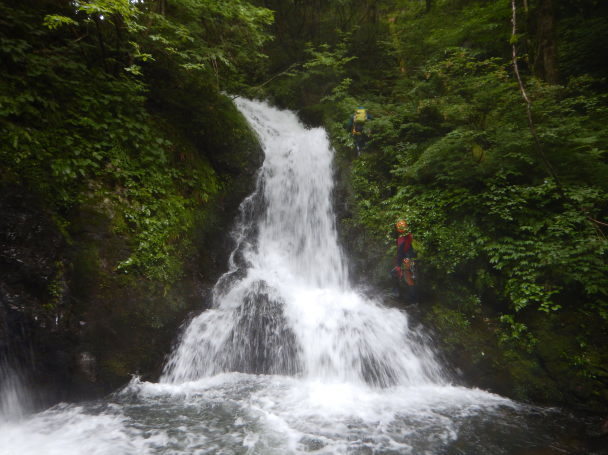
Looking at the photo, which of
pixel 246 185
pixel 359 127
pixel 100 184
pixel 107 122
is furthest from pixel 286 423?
pixel 359 127

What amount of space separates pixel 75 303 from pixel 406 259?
543 centimetres

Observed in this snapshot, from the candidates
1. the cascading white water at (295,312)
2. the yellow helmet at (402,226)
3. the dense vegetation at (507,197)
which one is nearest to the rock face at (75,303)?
the cascading white water at (295,312)

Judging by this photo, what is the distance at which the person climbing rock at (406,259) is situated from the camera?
577cm

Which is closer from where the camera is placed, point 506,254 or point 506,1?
point 506,254

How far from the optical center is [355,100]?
33.8 feet

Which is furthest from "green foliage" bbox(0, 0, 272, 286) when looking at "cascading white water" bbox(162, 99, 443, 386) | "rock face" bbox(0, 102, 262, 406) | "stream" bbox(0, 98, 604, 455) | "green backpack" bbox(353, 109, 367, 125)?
"green backpack" bbox(353, 109, 367, 125)

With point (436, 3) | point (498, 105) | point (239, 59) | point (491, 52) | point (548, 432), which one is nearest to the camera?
point (548, 432)

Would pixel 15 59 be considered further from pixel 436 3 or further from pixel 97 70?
pixel 436 3

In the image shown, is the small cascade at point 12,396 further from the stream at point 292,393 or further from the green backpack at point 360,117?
the green backpack at point 360,117

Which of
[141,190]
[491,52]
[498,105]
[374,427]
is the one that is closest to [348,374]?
[374,427]

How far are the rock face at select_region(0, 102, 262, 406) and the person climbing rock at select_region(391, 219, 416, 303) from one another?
3948 mm

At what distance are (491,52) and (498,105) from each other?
373cm

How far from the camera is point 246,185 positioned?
316 inches

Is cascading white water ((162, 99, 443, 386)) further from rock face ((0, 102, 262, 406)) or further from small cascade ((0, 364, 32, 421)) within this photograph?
small cascade ((0, 364, 32, 421))
